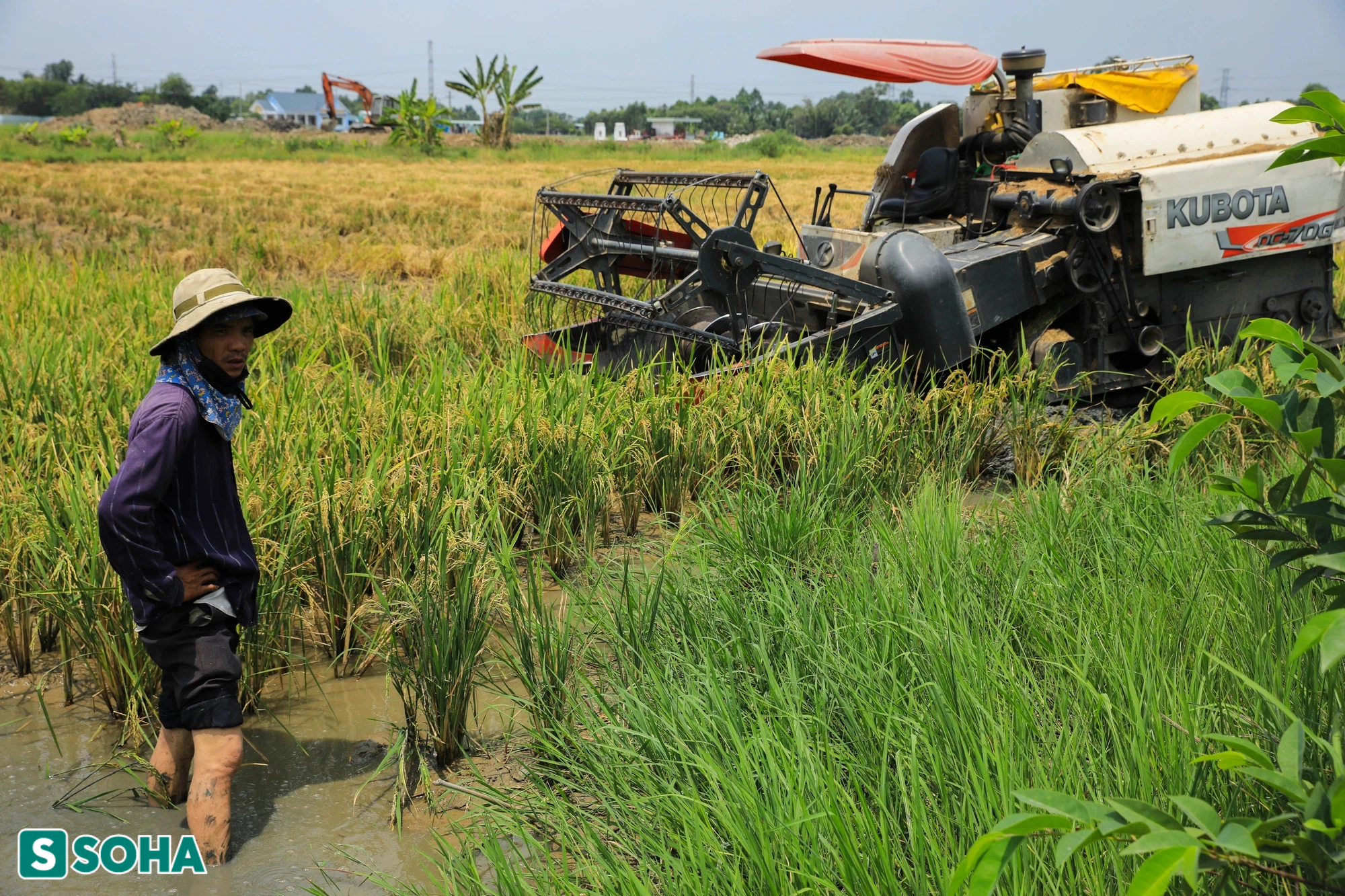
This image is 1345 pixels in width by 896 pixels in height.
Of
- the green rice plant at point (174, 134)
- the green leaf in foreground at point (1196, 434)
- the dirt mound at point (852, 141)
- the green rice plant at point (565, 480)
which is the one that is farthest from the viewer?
the dirt mound at point (852, 141)

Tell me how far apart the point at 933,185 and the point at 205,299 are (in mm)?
5842

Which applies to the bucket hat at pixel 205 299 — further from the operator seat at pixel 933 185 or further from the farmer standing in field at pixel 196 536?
the operator seat at pixel 933 185

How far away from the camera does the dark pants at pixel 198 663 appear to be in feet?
9.10

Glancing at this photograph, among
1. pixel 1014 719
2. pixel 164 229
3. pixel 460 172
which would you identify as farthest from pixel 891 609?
pixel 460 172

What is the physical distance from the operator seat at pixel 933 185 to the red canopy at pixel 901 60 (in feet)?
2.18

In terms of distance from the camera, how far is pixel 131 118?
213ft

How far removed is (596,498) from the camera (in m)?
4.54

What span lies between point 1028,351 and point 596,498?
3.11 meters

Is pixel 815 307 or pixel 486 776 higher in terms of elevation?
pixel 815 307

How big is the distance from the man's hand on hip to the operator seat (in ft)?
19.3

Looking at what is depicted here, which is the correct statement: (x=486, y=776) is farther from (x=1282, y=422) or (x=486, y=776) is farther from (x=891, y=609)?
(x=1282, y=422)

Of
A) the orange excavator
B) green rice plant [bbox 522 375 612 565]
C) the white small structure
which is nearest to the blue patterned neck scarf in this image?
green rice plant [bbox 522 375 612 565]

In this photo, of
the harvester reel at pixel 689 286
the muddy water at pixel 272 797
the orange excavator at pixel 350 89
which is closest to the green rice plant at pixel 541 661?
the muddy water at pixel 272 797
